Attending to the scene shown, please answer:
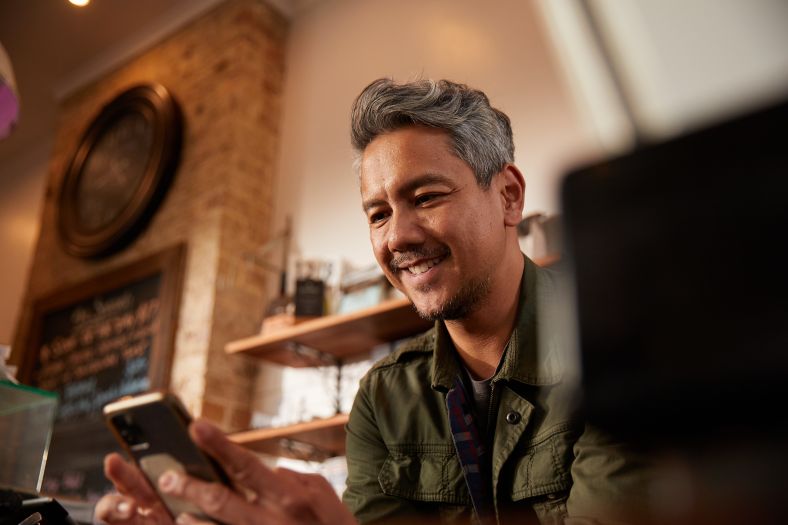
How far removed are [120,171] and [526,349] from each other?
11.1 feet

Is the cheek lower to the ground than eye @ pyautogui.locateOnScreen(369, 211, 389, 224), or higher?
lower

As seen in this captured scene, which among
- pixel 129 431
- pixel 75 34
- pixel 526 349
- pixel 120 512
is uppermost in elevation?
pixel 75 34

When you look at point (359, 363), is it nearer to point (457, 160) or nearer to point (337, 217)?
point (337, 217)

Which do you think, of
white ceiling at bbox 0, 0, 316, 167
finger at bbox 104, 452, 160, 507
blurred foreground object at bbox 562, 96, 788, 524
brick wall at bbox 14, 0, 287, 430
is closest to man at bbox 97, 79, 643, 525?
finger at bbox 104, 452, 160, 507

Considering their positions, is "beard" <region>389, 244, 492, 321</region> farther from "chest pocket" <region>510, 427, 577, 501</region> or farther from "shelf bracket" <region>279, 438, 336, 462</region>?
"shelf bracket" <region>279, 438, 336, 462</region>

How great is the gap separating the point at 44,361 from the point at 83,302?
415 mm

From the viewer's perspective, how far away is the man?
1.32m

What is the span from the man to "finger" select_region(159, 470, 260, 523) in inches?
24.0

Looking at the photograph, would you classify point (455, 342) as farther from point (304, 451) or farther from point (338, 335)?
point (304, 451)

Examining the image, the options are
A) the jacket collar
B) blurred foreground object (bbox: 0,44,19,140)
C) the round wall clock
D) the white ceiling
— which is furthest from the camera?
the white ceiling

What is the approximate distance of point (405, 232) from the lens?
1.47m

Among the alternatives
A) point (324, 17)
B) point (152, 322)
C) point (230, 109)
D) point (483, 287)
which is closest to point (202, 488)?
point (483, 287)

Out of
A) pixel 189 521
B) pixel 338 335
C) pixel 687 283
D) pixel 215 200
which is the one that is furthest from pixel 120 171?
pixel 687 283

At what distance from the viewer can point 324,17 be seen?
3.92 m
